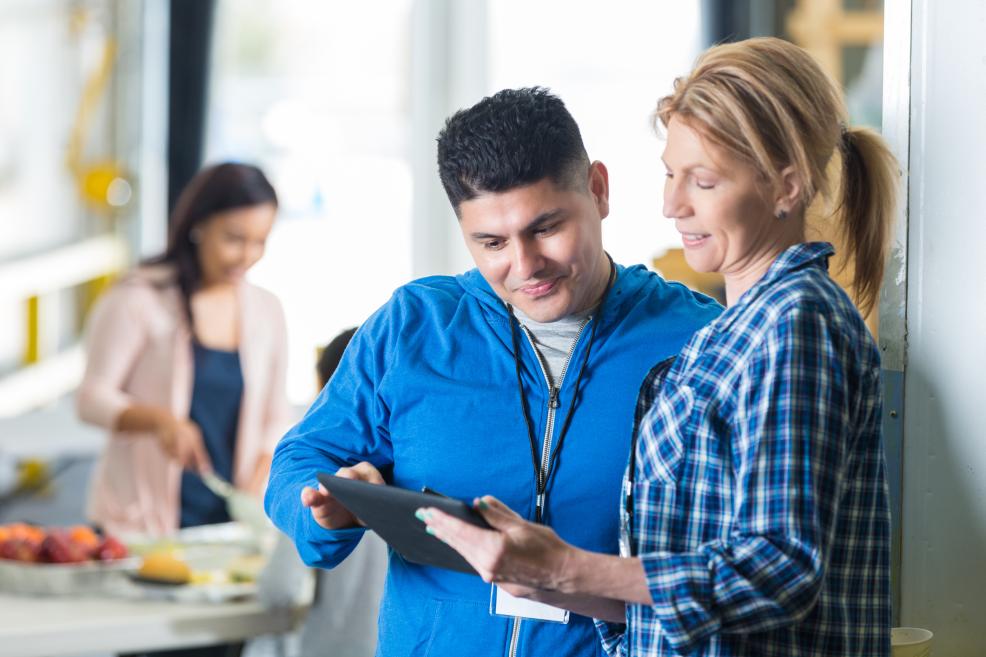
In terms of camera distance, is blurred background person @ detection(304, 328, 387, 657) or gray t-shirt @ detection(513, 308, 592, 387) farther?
blurred background person @ detection(304, 328, 387, 657)

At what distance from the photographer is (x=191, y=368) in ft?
12.0

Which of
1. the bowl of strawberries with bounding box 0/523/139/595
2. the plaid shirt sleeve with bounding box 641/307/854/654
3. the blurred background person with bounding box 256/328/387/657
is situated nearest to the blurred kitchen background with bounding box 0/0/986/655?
the bowl of strawberries with bounding box 0/523/139/595

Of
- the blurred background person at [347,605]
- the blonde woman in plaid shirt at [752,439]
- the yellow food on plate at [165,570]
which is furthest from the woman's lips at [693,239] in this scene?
the yellow food on plate at [165,570]

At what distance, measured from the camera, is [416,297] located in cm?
146

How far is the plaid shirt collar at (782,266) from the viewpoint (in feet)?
3.46

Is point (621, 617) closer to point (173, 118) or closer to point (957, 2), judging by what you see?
point (957, 2)

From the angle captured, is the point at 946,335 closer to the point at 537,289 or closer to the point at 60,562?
the point at 537,289

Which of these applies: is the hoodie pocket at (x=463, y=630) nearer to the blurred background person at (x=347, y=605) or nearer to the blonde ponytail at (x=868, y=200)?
the blonde ponytail at (x=868, y=200)

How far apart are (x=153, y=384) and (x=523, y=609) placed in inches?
101

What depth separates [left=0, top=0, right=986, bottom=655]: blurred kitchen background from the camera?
4.11 metres

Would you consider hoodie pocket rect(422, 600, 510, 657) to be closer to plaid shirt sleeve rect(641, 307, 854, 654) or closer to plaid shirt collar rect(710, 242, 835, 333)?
plaid shirt sleeve rect(641, 307, 854, 654)

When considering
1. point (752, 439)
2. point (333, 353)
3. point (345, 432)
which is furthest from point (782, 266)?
point (333, 353)

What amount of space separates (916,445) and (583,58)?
3189 mm

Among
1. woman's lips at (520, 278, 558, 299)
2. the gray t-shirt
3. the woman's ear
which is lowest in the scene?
the gray t-shirt
